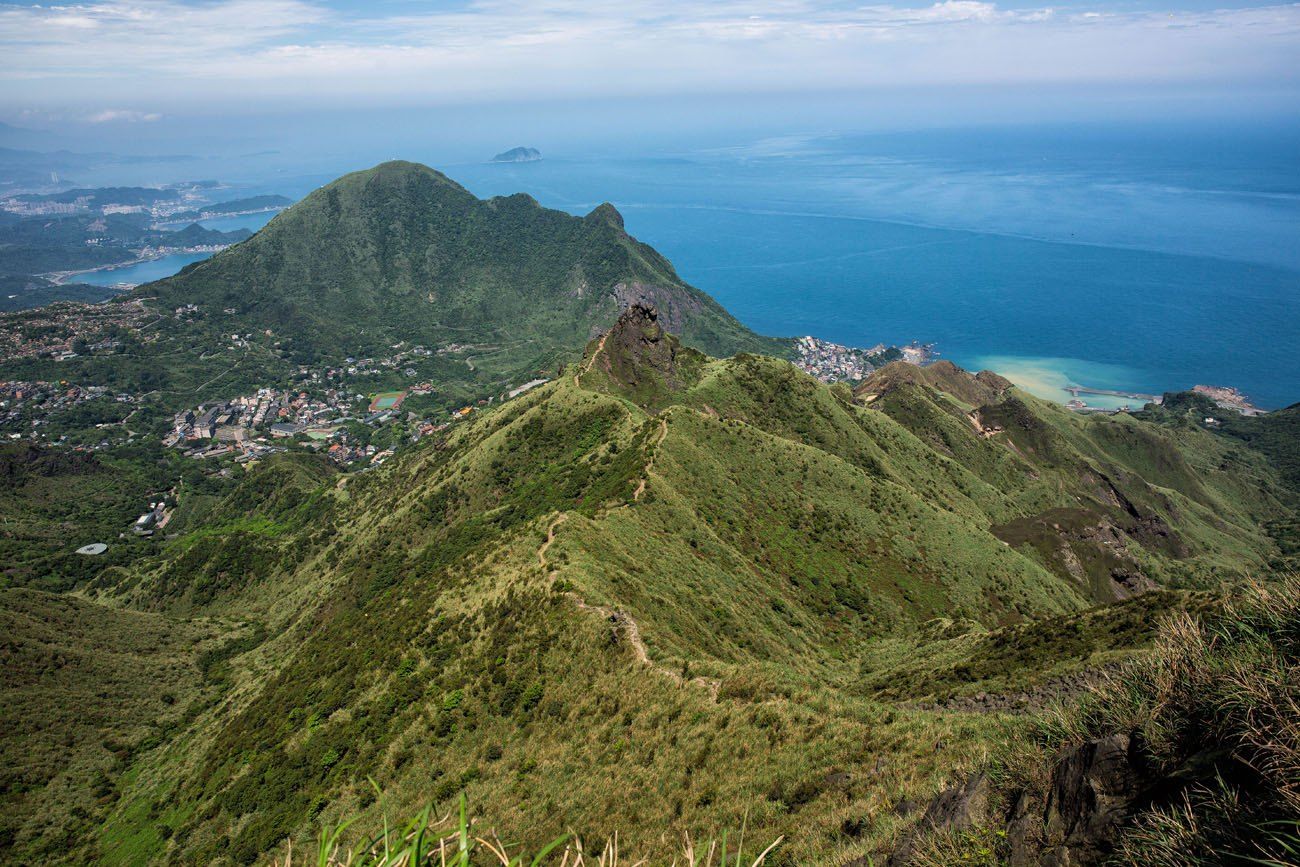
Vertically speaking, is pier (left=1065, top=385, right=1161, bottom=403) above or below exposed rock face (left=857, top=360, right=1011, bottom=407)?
below

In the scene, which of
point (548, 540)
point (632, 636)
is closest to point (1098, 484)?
point (548, 540)

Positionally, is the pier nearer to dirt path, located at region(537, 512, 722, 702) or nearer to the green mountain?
the green mountain

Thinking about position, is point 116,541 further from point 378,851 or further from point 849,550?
point 378,851

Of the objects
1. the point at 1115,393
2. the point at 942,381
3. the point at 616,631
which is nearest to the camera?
the point at 616,631

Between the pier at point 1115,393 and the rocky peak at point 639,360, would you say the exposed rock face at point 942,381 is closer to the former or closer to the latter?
the rocky peak at point 639,360

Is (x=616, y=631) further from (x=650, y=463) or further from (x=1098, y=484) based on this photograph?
(x=1098, y=484)

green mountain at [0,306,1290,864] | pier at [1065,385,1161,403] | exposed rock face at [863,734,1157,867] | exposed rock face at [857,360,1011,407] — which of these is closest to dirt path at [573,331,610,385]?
green mountain at [0,306,1290,864]

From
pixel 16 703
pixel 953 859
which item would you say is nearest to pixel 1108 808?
pixel 953 859

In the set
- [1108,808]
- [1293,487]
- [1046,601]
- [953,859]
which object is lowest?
Answer: [1293,487]
